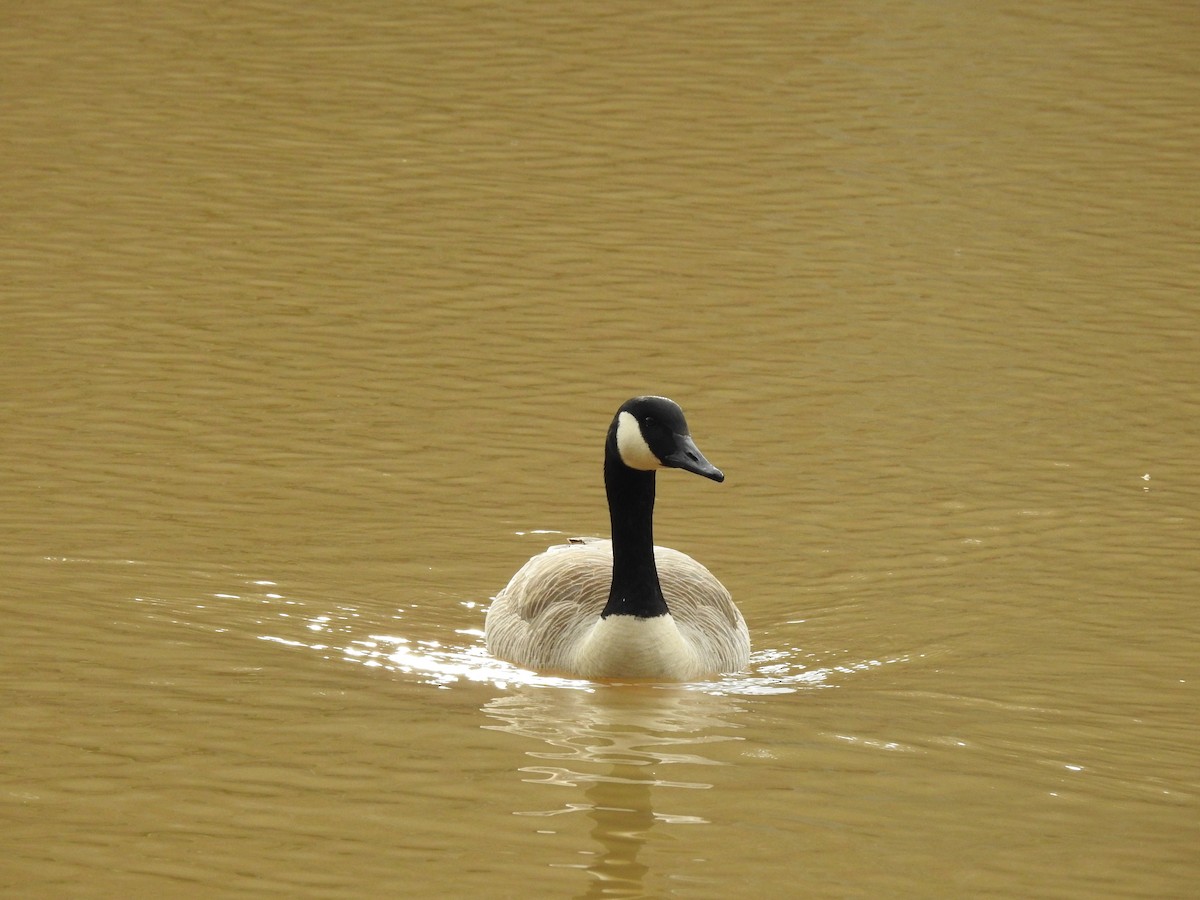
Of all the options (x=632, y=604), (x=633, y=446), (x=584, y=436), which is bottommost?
(x=632, y=604)

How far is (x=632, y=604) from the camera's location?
30.5ft

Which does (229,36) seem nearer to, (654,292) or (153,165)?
(153,165)

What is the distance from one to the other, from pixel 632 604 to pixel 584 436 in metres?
3.88

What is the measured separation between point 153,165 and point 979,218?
7.89 m

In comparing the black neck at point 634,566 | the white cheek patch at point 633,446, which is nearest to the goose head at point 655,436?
the white cheek patch at point 633,446

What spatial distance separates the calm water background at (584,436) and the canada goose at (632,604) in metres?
0.20

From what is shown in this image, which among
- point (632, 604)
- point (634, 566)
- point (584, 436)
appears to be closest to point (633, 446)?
point (634, 566)

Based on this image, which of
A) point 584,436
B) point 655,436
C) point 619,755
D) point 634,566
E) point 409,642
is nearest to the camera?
point 619,755

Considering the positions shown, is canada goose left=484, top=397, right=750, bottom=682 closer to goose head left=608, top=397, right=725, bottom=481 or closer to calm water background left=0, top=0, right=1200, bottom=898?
goose head left=608, top=397, right=725, bottom=481

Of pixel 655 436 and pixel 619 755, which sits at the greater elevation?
pixel 655 436

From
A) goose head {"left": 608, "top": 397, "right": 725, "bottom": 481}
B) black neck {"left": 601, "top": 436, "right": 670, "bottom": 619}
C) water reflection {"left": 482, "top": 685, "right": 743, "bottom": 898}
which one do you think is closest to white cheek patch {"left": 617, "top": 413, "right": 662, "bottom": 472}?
goose head {"left": 608, "top": 397, "right": 725, "bottom": 481}

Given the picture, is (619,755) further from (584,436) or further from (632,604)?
(584,436)

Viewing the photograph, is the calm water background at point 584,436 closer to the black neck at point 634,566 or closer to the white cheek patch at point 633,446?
the black neck at point 634,566

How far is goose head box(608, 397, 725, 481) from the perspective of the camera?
910 cm
